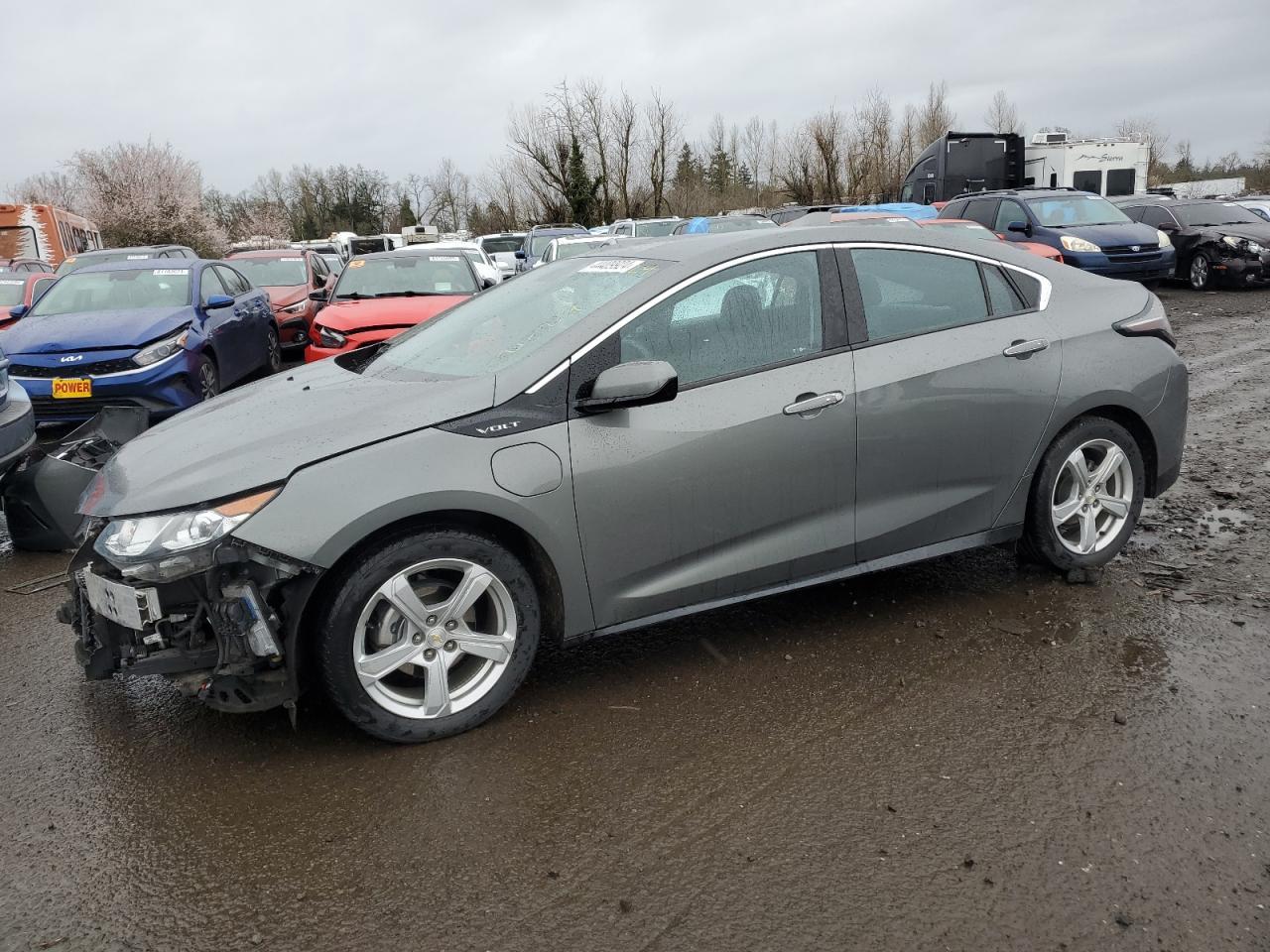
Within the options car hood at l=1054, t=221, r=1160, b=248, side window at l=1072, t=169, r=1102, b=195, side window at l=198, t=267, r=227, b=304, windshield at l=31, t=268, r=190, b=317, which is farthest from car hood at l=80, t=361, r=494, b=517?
side window at l=1072, t=169, r=1102, b=195

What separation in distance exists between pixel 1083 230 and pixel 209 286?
13242mm

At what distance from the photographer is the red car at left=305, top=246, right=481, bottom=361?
30.6ft

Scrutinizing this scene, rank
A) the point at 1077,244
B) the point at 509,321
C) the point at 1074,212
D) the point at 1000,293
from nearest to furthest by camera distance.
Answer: the point at 509,321, the point at 1000,293, the point at 1077,244, the point at 1074,212

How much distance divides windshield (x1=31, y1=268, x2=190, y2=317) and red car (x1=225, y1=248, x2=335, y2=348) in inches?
130

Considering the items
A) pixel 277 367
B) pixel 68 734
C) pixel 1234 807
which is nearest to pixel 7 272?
pixel 277 367

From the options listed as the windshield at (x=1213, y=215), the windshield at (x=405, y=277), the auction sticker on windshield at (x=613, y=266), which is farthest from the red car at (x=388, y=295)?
the windshield at (x=1213, y=215)

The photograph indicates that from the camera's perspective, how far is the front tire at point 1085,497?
432 centimetres

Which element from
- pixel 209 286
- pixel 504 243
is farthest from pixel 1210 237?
pixel 504 243

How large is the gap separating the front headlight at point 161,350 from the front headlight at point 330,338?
1.19 metres

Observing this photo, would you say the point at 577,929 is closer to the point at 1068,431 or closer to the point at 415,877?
the point at 415,877

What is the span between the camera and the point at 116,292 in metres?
9.95

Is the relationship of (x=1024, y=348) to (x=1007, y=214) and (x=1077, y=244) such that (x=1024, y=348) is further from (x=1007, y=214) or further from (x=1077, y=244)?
(x=1007, y=214)

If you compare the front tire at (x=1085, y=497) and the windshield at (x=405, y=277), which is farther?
the windshield at (x=405, y=277)

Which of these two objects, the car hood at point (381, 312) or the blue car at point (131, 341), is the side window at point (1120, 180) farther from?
the blue car at point (131, 341)
